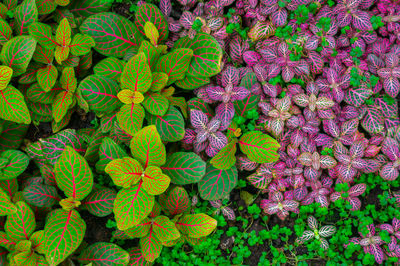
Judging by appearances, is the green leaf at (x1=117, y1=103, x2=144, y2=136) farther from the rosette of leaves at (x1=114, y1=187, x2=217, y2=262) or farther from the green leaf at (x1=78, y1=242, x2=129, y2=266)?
the green leaf at (x1=78, y1=242, x2=129, y2=266)

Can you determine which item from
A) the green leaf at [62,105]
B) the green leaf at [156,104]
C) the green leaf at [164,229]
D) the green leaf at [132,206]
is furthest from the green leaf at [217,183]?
the green leaf at [62,105]

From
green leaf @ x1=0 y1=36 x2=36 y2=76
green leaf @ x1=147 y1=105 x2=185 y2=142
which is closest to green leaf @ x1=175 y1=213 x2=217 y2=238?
green leaf @ x1=147 y1=105 x2=185 y2=142

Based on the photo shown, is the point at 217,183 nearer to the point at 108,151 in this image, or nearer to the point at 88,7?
the point at 108,151

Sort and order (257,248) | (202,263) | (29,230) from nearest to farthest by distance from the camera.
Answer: (29,230), (202,263), (257,248)

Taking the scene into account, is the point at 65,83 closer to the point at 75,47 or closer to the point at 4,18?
the point at 75,47

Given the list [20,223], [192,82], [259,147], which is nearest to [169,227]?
[259,147]

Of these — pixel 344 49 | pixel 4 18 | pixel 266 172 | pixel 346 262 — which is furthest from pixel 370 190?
pixel 4 18
